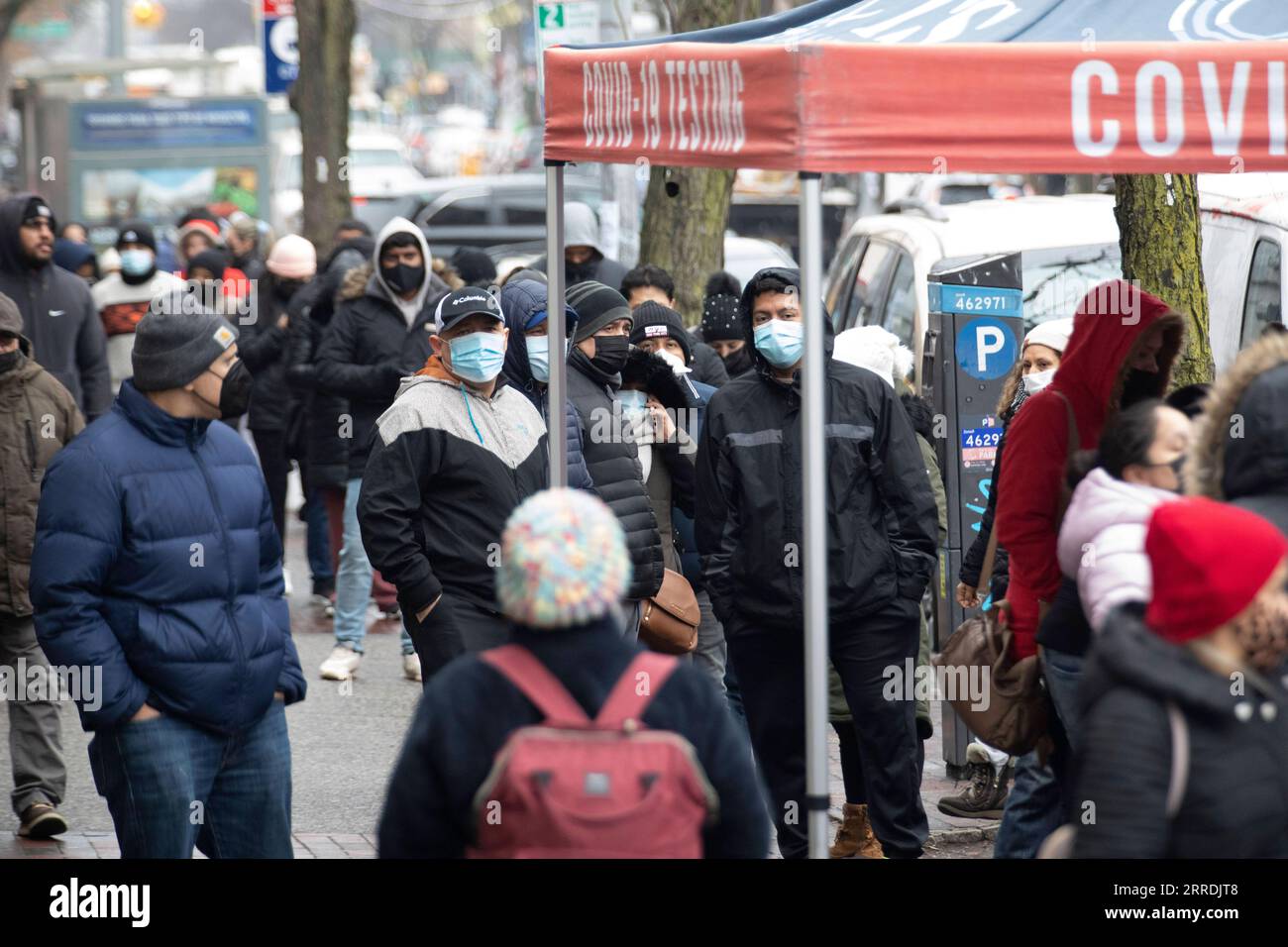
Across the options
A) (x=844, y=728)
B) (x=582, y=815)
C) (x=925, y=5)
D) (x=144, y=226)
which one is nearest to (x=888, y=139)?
(x=925, y=5)

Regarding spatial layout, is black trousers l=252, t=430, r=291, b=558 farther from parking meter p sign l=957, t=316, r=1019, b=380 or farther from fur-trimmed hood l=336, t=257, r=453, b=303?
parking meter p sign l=957, t=316, r=1019, b=380

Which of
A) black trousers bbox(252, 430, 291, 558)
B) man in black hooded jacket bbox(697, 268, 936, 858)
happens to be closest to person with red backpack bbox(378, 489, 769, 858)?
man in black hooded jacket bbox(697, 268, 936, 858)

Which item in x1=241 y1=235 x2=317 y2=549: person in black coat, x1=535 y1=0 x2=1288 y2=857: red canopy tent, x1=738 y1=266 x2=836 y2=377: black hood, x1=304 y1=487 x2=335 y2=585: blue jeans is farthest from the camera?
x1=241 y1=235 x2=317 y2=549: person in black coat

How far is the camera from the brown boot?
661 centimetres

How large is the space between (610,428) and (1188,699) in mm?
3453

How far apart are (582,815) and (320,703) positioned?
231 inches

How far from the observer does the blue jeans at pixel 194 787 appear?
4.74m

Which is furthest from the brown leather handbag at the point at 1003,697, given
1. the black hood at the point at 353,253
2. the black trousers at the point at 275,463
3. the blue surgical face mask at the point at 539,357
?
the black trousers at the point at 275,463

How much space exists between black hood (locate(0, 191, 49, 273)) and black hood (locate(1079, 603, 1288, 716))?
6.85 m

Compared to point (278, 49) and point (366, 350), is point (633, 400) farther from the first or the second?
point (278, 49)

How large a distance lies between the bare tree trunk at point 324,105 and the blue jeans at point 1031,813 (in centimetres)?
1255

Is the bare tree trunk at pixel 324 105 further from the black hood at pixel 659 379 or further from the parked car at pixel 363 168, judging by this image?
the parked car at pixel 363 168
